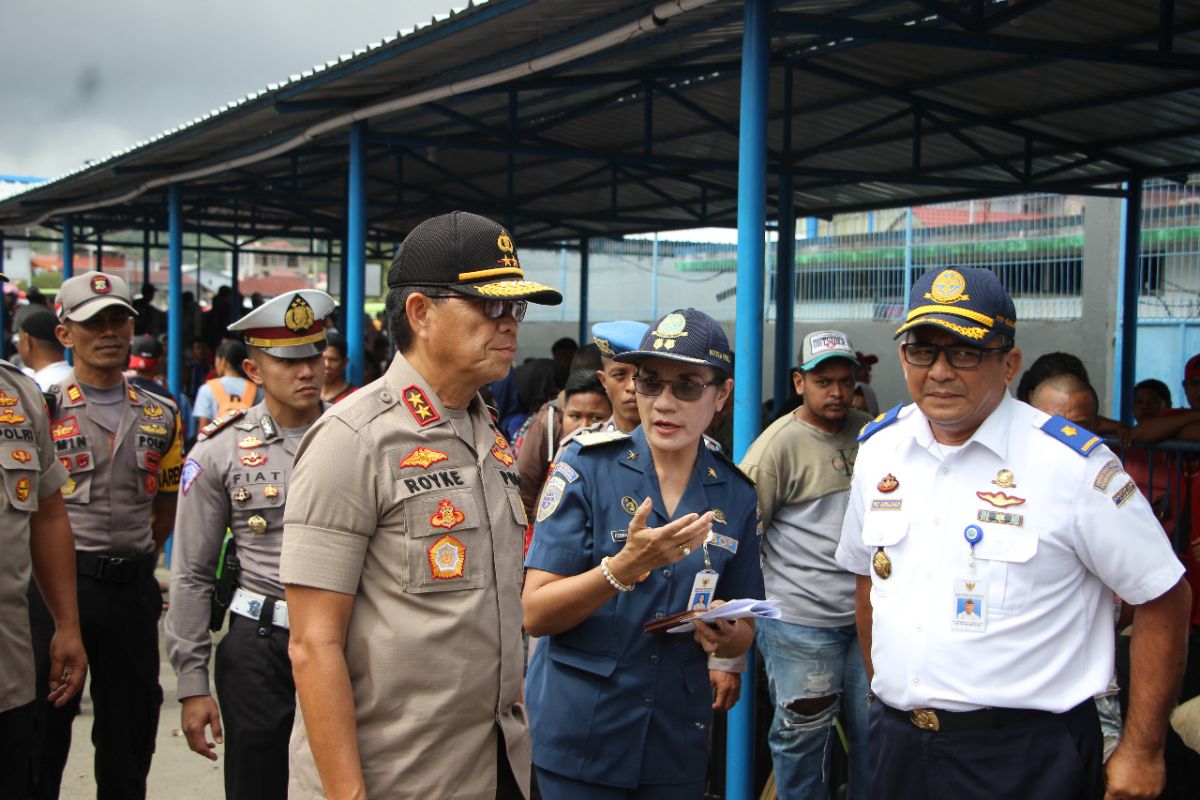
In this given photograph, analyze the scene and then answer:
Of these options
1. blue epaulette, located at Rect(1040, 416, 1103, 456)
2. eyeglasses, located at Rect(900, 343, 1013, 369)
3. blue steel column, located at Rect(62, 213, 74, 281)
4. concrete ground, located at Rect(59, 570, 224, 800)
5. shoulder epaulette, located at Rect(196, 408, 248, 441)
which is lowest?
concrete ground, located at Rect(59, 570, 224, 800)

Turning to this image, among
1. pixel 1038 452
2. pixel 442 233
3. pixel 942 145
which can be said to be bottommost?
pixel 1038 452

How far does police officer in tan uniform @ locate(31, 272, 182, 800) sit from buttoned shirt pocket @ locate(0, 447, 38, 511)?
0.95 metres

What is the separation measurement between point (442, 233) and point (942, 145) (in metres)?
9.08

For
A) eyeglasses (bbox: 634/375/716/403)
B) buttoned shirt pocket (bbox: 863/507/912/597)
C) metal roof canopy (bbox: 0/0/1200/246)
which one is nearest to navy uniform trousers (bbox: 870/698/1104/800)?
buttoned shirt pocket (bbox: 863/507/912/597)

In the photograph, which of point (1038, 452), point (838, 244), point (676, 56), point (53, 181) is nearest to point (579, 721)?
point (1038, 452)

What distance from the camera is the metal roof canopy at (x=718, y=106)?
6109 millimetres

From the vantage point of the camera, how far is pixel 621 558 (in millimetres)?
2668

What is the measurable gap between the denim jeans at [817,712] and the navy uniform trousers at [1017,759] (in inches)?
60.4

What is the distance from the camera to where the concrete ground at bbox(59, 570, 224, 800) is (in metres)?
5.43

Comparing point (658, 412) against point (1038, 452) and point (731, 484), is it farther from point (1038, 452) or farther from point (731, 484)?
point (1038, 452)

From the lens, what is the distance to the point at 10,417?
334cm

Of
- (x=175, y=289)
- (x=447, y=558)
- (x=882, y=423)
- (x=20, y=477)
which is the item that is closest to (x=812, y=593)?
(x=882, y=423)

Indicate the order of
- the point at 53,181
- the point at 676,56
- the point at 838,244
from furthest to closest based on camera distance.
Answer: the point at 838,244 → the point at 53,181 → the point at 676,56

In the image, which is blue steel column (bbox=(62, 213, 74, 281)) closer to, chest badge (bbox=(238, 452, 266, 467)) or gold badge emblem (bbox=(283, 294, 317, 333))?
gold badge emblem (bbox=(283, 294, 317, 333))
